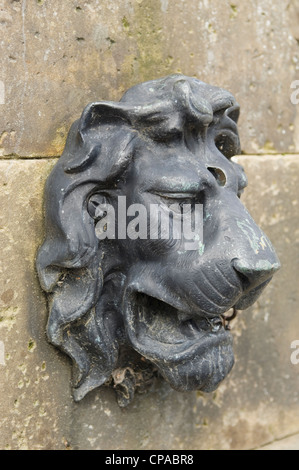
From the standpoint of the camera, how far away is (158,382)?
167cm

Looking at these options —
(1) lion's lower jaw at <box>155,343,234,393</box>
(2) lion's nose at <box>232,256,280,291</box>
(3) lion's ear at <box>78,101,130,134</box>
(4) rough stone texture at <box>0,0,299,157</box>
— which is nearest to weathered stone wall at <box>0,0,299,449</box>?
(4) rough stone texture at <box>0,0,299,157</box>

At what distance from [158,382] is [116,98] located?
2.42 ft

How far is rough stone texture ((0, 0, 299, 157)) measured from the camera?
137 cm

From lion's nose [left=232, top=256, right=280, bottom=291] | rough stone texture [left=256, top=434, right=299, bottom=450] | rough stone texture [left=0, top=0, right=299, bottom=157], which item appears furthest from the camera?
rough stone texture [left=256, top=434, right=299, bottom=450]

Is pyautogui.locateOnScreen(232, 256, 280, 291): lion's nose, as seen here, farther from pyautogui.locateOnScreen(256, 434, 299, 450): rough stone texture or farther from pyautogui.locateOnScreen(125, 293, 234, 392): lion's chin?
pyautogui.locateOnScreen(256, 434, 299, 450): rough stone texture

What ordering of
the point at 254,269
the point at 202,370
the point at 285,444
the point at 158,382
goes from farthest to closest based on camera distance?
the point at 285,444 < the point at 158,382 < the point at 202,370 < the point at 254,269

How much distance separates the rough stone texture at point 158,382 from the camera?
1.39 m

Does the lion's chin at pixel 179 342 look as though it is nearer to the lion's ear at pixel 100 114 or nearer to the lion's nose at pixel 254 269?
the lion's nose at pixel 254 269

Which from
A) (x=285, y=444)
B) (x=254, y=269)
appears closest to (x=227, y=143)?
(x=254, y=269)

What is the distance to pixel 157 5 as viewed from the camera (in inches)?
61.8

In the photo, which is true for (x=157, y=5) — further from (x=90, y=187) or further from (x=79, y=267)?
(x=79, y=267)

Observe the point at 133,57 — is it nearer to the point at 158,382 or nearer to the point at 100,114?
the point at 100,114

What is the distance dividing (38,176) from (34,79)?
0.21m

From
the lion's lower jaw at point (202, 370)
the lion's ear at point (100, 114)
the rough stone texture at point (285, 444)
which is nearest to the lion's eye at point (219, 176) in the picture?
the lion's ear at point (100, 114)
